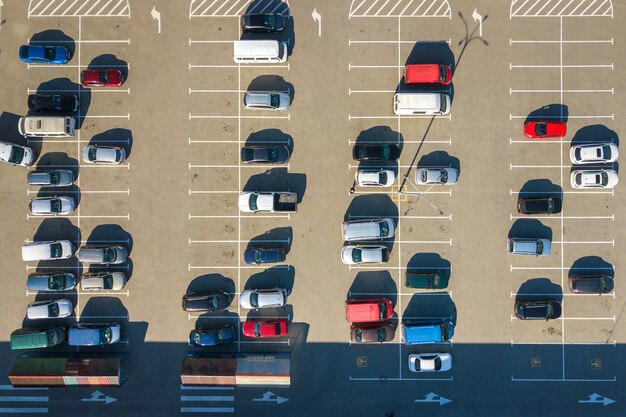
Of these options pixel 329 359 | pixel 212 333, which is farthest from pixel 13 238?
pixel 329 359

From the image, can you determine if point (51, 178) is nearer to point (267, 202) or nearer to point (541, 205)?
point (267, 202)

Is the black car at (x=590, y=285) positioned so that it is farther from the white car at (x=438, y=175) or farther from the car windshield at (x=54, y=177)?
the car windshield at (x=54, y=177)

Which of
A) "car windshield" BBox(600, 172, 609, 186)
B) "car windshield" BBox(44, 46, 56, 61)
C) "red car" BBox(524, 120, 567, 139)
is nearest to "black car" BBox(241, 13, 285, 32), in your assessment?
"car windshield" BBox(44, 46, 56, 61)

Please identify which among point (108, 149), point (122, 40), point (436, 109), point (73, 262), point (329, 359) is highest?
point (122, 40)

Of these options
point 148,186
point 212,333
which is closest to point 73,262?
point 148,186

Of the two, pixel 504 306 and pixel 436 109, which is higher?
pixel 436 109

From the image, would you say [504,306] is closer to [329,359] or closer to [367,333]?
[367,333]
